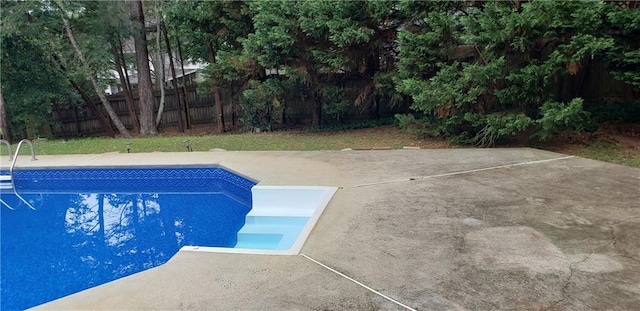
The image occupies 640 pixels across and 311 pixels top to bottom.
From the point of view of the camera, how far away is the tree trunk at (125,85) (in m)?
10.8

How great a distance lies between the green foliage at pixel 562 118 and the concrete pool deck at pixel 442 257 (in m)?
1.08

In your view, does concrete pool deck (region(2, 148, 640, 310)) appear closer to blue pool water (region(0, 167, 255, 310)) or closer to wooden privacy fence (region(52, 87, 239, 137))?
blue pool water (region(0, 167, 255, 310))

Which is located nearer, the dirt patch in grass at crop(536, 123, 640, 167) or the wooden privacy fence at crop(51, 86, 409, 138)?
the dirt patch in grass at crop(536, 123, 640, 167)

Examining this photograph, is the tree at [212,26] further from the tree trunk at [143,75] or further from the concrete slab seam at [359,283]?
the concrete slab seam at [359,283]

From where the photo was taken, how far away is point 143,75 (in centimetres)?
→ 1075

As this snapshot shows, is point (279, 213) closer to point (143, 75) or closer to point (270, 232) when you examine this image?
point (270, 232)

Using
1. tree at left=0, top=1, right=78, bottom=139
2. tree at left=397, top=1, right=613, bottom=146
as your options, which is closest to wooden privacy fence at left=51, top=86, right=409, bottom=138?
tree at left=0, top=1, right=78, bottom=139

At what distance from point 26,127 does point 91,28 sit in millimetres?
3563

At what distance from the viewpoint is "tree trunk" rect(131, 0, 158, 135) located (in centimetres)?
1021

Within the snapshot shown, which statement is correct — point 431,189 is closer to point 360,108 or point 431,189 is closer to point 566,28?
point 566,28

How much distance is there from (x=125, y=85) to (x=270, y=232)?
944cm

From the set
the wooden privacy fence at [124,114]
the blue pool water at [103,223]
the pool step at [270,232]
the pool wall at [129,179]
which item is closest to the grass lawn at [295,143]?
the pool wall at [129,179]

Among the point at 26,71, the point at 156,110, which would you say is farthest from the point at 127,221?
the point at 156,110

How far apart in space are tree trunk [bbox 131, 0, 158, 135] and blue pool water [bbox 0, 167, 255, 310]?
4.68 meters
